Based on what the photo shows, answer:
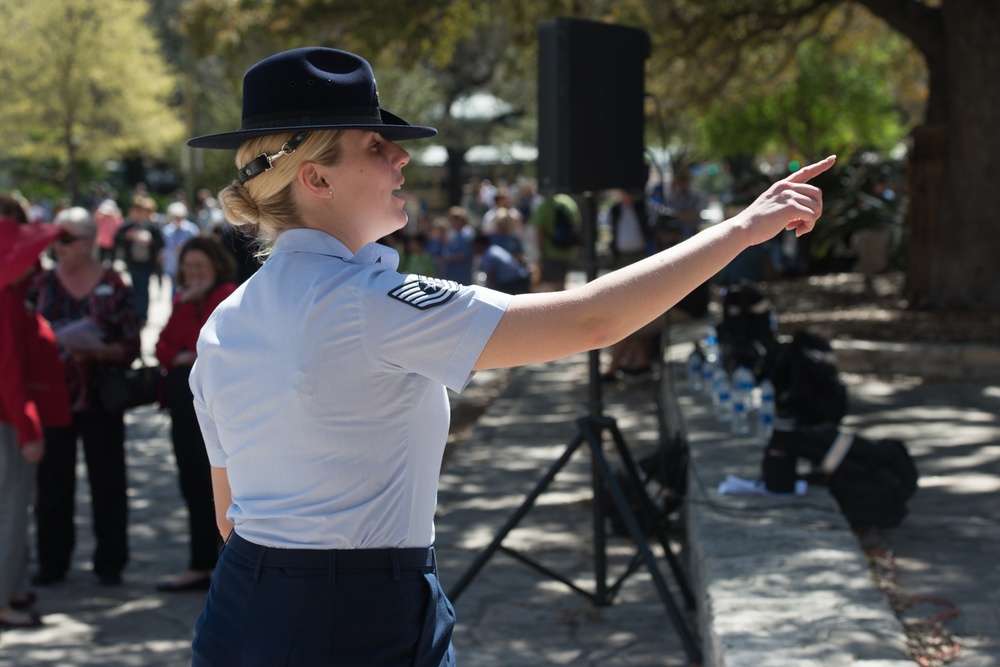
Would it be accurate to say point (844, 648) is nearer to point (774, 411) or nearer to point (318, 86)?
point (318, 86)

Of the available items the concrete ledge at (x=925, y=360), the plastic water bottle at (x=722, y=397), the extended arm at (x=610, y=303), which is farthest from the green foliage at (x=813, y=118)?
the extended arm at (x=610, y=303)

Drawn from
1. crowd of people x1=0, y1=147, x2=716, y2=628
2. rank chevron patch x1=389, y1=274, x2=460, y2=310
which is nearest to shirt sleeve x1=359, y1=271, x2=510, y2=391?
rank chevron patch x1=389, y1=274, x2=460, y2=310

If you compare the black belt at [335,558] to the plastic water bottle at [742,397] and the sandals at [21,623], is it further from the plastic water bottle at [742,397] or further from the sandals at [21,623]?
the plastic water bottle at [742,397]

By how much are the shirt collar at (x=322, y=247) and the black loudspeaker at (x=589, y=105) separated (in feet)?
10.8

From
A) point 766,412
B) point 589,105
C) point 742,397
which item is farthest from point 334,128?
point 742,397

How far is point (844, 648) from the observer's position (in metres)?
3.87

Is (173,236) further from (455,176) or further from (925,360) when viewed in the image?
(455,176)

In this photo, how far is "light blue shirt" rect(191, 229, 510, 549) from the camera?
1.89 metres

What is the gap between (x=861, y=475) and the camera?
6.02 meters

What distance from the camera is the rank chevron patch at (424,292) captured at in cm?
188

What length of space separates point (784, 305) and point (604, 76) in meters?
10.7

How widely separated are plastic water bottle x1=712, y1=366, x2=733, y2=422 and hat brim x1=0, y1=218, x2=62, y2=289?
4.23 m

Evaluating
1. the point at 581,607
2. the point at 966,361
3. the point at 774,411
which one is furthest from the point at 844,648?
the point at 966,361

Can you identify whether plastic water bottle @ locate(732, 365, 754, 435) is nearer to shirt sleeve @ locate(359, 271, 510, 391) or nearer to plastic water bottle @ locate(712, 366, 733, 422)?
plastic water bottle @ locate(712, 366, 733, 422)
